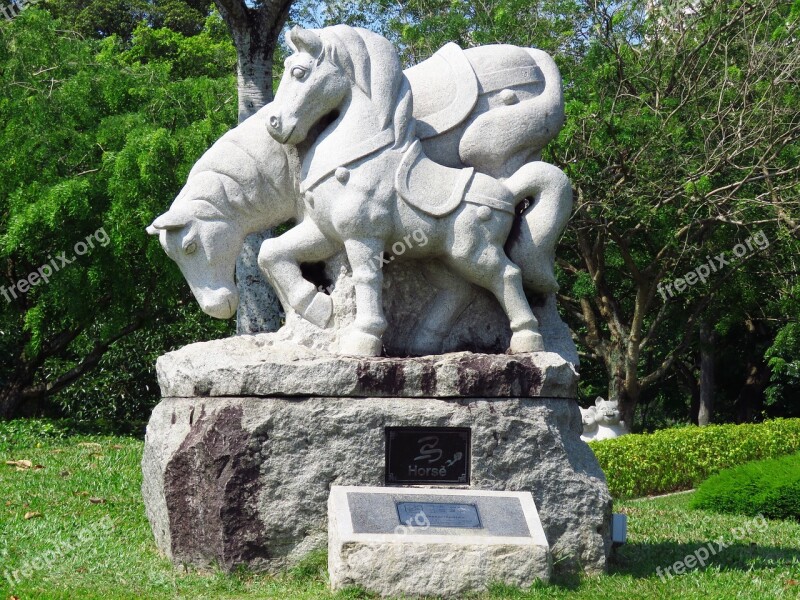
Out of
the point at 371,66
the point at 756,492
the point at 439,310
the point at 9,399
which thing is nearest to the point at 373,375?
the point at 439,310

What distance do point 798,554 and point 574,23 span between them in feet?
30.5

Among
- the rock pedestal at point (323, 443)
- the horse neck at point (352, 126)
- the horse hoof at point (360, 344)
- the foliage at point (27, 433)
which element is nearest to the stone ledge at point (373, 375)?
the rock pedestal at point (323, 443)

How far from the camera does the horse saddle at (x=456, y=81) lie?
247 inches

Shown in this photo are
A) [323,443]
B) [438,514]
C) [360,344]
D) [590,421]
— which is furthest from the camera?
[590,421]

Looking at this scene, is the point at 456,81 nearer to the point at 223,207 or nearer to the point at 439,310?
the point at 439,310

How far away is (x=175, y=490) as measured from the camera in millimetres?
5617

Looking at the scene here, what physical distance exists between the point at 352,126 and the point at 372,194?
17.4 inches

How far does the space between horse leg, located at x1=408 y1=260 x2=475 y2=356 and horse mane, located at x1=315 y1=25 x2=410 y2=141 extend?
872 mm

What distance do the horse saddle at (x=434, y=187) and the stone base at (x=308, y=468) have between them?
3.79ft

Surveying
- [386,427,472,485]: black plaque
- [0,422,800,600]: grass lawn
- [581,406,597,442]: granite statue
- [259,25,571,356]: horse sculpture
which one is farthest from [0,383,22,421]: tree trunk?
[386,427,472,485]: black plaque

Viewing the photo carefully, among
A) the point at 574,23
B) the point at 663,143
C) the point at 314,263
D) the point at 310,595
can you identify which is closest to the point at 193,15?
the point at 574,23

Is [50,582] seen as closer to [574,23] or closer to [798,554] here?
[798,554]

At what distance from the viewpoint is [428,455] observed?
555 cm

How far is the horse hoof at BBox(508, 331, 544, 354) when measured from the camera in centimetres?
605
